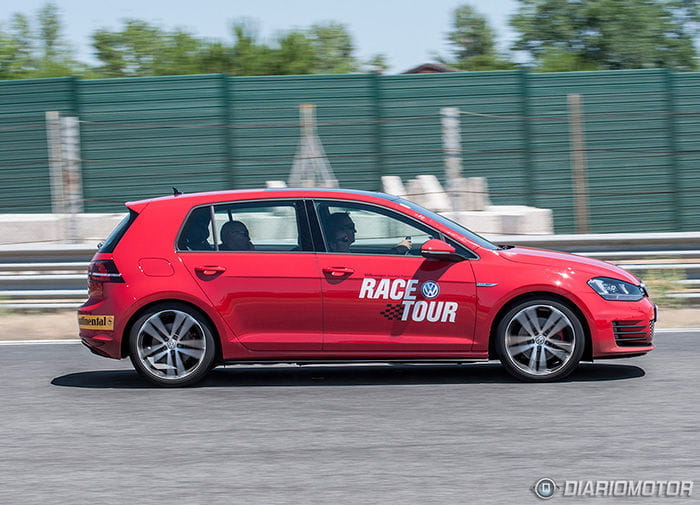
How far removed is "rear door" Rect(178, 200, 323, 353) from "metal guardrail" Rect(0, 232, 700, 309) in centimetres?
454

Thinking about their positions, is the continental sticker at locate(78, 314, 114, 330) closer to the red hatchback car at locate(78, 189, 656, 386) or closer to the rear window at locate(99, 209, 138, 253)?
the red hatchback car at locate(78, 189, 656, 386)

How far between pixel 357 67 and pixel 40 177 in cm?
2218

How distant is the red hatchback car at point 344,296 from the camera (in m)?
8.08

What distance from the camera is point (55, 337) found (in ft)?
37.1

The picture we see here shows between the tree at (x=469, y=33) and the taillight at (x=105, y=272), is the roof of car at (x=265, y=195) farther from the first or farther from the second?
the tree at (x=469, y=33)

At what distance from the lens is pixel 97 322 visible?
8.35 m

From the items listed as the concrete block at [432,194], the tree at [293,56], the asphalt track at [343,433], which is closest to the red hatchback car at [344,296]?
the asphalt track at [343,433]

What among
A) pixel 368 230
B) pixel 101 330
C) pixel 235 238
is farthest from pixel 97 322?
pixel 368 230

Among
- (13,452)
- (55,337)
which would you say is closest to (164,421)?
(13,452)

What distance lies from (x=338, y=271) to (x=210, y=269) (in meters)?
0.97

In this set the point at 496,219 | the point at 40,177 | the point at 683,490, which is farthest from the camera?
the point at 40,177

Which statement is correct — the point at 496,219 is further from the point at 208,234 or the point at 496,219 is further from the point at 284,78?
the point at 208,234

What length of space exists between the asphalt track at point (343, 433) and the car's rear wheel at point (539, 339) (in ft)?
0.47

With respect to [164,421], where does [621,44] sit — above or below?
above
